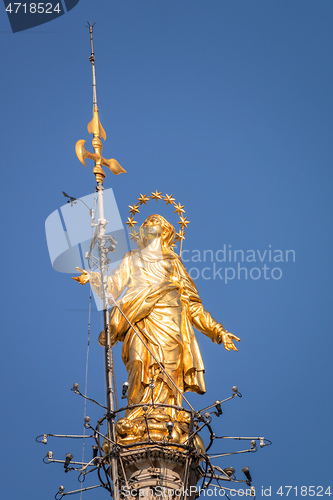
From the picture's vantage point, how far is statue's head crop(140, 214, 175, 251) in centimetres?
3209

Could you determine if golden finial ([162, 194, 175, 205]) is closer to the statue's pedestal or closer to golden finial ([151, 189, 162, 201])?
golden finial ([151, 189, 162, 201])

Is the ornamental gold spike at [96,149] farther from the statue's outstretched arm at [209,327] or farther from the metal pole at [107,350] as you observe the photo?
the statue's outstretched arm at [209,327]

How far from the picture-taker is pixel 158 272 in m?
31.5

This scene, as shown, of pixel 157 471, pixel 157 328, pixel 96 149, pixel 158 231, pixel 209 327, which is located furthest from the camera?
pixel 158 231

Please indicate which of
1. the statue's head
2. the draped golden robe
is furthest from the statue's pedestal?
the statue's head

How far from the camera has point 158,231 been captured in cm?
3212

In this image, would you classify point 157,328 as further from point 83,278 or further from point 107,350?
point 107,350

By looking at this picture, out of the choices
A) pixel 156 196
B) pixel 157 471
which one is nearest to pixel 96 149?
pixel 156 196

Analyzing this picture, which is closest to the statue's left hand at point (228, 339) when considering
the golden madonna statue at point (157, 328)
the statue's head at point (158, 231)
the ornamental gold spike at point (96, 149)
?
the golden madonna statue at point (157, 328)

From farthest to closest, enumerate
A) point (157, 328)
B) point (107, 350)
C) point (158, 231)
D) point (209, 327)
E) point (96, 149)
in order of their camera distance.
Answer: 1. point (158, 231)
2. point (96, 149)
3. point (209, 327)
4. point (157, 328)
5. point (107, 350)

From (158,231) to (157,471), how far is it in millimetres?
7464

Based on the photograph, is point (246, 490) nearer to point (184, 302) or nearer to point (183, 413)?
point (183, 413)

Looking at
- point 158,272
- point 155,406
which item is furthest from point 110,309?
point 155,406

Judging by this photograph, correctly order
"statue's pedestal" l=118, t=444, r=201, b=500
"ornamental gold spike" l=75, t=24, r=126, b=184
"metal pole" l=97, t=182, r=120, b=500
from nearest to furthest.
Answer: "metal pole" l=97, t=182, r=120, b=500
"statue's pedestal" l=118, t=444, r=201, b=500
"ornamental gold spike" l=75, t=24, r=126, b=184
